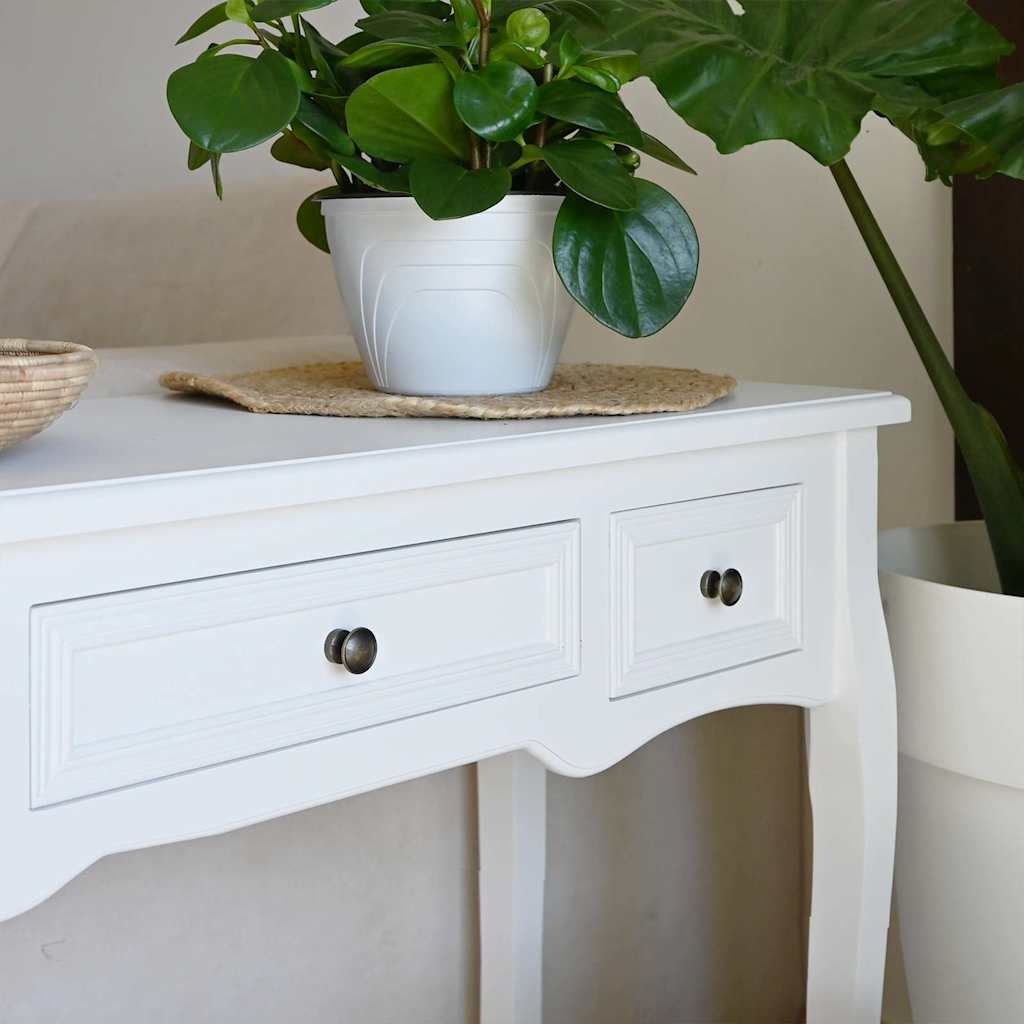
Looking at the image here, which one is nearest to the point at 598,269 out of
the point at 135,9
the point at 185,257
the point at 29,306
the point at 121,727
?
the point at 121,727

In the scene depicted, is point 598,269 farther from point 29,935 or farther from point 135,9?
point 135,9

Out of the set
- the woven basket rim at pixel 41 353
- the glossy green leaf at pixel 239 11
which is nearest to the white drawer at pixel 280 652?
the woven basket rim at pixel 41 353

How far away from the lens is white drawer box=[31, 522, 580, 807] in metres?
0.56

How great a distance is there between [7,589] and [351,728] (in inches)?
7.2

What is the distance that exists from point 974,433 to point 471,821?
0.52 meters

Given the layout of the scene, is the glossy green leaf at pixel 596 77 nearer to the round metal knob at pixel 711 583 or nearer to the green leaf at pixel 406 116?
the green leaf at pixel 406 116

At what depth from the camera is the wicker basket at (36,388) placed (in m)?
0.56

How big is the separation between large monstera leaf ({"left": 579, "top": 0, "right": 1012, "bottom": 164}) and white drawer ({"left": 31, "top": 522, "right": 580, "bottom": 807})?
286 millimetres

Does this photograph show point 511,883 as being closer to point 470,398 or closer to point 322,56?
point 470,398

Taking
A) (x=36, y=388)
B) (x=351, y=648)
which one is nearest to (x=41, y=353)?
(x=36, y=388)

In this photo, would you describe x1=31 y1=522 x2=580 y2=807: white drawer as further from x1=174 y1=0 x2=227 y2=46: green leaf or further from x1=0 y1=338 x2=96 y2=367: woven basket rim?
x1=174 y1=0 x2=227 y2=46: green leaf

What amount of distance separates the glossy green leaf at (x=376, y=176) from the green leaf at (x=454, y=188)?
0.03 metres

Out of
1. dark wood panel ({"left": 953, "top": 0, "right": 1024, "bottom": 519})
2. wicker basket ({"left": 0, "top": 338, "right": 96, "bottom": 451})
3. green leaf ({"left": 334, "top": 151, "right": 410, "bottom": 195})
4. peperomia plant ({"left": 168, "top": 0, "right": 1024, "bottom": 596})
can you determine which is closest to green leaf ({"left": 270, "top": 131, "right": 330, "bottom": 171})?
peperomia plant ({"left": 168, "top": 0, "right": 1024, "bottom": 596})

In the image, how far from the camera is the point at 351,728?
65cm
